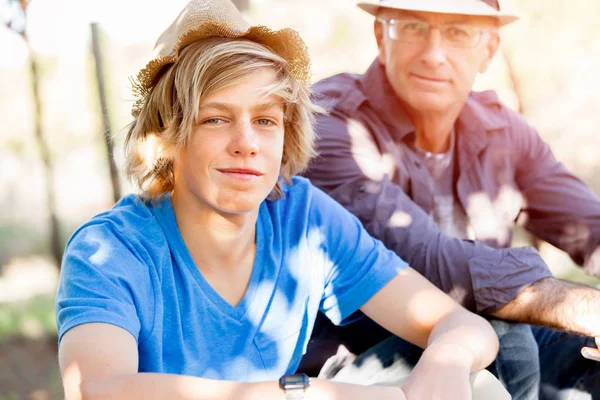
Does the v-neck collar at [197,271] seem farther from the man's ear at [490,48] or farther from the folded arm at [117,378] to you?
the man's ear at [490,48]

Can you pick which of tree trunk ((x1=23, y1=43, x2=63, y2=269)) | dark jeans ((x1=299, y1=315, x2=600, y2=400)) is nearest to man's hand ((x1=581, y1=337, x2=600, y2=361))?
dark jeans ((x1=299, y1=315, x2=600, y2=400))

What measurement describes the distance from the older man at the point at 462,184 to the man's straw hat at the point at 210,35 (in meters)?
0.76

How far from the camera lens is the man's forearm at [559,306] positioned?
245 centimetres

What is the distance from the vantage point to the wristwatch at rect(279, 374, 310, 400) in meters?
1.86

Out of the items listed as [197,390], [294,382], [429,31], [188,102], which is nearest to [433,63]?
[429,31]

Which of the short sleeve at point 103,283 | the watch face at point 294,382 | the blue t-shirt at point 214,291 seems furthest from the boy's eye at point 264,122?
the watch face at point 294,382

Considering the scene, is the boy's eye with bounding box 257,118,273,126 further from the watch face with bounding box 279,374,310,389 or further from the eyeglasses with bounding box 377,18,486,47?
the eyeglasses with bounding box 377,18,486,47

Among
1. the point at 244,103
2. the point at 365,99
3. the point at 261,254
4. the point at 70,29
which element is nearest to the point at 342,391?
the point at 261,254

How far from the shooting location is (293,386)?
6.12ft

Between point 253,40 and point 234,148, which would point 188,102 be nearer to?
point 234,148

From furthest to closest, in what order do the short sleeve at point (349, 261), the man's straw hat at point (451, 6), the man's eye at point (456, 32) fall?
1. the man's eye at point (456, 32)
2. the man's straw hat at point (451, 6)
3. the short sleeve at point (349, 261)

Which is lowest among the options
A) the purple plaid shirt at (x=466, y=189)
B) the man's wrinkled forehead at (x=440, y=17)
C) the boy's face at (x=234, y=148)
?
the purple plaid shirt at (x=466, y=189)

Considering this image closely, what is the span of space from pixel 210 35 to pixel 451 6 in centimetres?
124

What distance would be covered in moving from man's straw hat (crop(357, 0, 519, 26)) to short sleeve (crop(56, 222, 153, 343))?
5.18 ft
